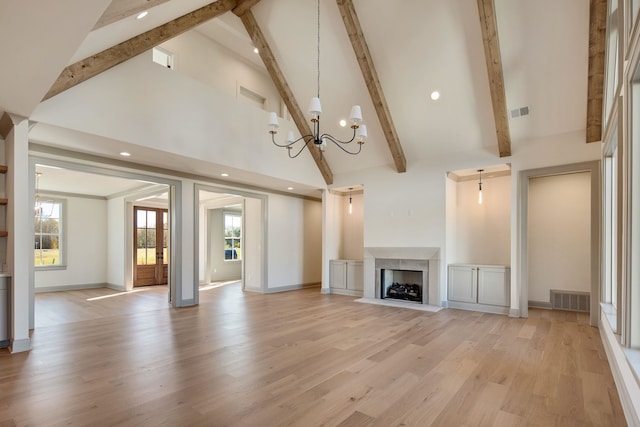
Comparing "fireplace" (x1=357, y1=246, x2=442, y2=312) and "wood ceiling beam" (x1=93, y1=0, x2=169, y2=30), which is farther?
"fireplace" (x1=357, y1=246, x2=442, y2=312)

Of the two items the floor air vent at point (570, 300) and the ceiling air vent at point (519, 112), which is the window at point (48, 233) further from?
the floor air vent at point (570, 300)

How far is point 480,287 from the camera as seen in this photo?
19.7ft

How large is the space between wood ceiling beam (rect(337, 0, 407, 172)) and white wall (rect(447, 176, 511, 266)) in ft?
4.95

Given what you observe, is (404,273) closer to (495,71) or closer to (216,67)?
(495,71)

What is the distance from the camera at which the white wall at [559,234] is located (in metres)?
5.85

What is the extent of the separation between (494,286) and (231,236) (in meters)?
8.02

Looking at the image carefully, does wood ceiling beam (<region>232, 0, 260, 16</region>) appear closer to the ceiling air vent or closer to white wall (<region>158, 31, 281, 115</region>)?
white wall (<region>158, 31, 281, 115</region>)

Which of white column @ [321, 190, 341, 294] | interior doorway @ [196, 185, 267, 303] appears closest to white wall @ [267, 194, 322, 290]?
interior doorway @ [196, 185, 267, 303]

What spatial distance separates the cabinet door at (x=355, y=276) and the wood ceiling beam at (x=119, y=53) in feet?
18.4

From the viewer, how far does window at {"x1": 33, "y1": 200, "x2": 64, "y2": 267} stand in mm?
8562

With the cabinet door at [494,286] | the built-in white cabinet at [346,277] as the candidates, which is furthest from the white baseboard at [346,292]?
the cabinet door at [494,286]

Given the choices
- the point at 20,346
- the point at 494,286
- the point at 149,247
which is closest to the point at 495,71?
the point at 494,286

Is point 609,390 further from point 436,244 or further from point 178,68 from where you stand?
point 178,68

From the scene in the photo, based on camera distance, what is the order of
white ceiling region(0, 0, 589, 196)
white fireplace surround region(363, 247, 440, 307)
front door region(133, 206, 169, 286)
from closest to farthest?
1. white ceiling region(0, 0, 589, 196)
2. white fireplace surround region(363, 247, 440, 307)
3. front door region(133, 206, 169, 286)
